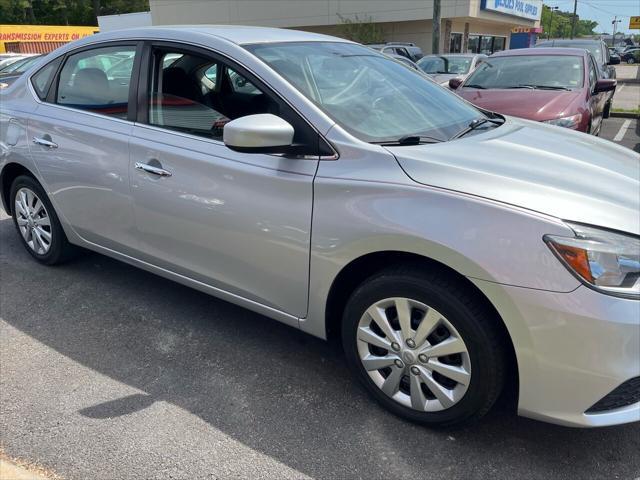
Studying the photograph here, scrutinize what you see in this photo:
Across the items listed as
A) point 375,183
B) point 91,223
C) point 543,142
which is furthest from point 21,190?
point 543,142

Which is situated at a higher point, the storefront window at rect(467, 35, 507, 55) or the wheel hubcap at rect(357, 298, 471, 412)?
the storefront window at rect(467, 35, 507, 55)

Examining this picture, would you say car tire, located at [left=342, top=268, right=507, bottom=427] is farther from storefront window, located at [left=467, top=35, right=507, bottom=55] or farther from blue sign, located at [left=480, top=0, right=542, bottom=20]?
storefront window, located at [left=467, top=35, right=507, bottom=55]

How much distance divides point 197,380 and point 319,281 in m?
0.91

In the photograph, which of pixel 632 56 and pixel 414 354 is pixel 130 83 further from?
pixel 632 56

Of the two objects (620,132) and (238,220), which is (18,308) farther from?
(620,132)

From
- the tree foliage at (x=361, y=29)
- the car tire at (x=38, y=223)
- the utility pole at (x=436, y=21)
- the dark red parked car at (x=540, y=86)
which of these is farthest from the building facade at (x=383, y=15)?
the car tire at (x=38, y=223)

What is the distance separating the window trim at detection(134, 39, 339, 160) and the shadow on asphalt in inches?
47.2

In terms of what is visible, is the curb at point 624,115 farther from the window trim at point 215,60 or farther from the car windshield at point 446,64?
the window trim at point 215,60

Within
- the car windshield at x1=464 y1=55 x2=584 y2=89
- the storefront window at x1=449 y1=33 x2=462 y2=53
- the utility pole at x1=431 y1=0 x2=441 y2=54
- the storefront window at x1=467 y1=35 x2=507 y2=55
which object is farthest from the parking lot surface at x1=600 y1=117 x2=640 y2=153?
the storefront window at x1=467 y1=35 x2=507 y2=55

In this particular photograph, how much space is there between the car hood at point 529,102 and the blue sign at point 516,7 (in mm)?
24645

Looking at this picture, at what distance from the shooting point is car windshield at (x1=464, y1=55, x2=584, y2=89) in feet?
21.7

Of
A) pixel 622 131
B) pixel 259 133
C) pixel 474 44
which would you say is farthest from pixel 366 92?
pixel 474 44

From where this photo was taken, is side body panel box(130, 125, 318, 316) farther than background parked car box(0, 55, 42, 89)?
No

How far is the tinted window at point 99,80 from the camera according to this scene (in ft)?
10.9
